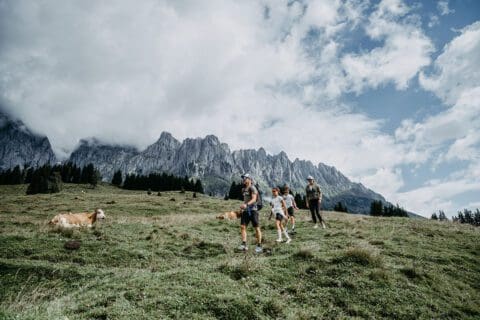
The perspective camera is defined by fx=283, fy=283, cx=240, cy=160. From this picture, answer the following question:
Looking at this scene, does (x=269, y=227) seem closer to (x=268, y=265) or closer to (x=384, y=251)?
(x=384, y=251)

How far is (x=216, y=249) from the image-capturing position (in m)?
13.6

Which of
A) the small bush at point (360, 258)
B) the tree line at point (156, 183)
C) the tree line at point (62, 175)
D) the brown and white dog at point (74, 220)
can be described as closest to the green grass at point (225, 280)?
the small bush at point (360, 258)

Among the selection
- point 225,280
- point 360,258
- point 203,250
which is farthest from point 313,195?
point 225,280

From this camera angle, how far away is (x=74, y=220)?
20109 mm

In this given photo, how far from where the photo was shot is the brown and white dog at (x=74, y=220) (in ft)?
62.7

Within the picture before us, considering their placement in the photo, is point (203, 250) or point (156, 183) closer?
point (203, 250)

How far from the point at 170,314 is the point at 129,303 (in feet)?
3.60

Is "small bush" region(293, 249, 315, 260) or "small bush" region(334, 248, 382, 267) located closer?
"small bush" region(334, 248, 382, 267)

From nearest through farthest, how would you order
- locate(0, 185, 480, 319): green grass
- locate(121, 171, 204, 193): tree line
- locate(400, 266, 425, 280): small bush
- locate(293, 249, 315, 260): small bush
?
1. locate(0, 185, 480, 319): green grass
2. locate(400, 266, 425, 280): small bush
3. locate(293, 249, 315, 260): small bush
4. locate(121, 171, 204, 193): tree line

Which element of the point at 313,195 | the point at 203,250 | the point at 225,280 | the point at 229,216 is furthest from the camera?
the point at 229,216

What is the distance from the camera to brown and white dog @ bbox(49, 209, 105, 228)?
19109 mm

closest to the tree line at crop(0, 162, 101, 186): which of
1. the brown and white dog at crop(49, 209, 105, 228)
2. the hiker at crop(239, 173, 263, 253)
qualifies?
the brown and white dog at crop(49, 209, 105, 228)

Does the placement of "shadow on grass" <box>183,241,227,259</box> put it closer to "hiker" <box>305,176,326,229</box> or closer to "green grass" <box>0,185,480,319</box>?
"green grass" <box>0,185,480,319</box>

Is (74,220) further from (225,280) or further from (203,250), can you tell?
(225,280)
